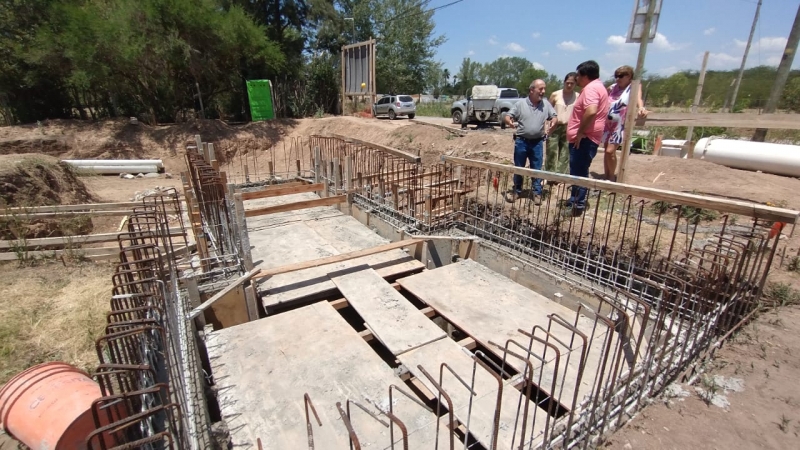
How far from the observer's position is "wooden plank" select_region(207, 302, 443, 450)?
7.81 ft

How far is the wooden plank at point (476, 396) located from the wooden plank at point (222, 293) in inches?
67.2

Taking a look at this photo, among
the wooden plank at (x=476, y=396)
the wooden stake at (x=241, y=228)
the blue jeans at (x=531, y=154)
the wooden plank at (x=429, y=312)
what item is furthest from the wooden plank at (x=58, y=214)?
the blue jeans at (x=531, y=154)

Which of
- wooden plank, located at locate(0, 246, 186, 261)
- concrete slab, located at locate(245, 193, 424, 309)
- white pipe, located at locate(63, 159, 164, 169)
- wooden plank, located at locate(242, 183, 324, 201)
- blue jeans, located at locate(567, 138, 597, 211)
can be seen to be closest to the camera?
concrete slab, located at locate(245, 193, 424, 309)

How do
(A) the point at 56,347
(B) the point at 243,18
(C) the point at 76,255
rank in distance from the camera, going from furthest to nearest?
(B) the point at 243,18, (C) the point at 76,255, (A) the point at 56,347

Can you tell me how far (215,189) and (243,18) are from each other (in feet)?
44.4

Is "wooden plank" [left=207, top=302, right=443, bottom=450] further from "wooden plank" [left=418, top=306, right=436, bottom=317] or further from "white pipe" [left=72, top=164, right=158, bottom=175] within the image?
"white pipe" [left=72, top=164, right=158, bottom=175]

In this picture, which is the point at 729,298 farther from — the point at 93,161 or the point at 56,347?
the point at 93,161

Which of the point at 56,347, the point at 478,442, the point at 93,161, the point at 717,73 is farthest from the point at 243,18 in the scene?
the point at 717,73

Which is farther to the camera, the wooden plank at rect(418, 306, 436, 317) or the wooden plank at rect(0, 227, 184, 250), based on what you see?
the wooden plank at rect(0, 227, 184, 250)

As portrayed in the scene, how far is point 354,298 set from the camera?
3863 millimetres

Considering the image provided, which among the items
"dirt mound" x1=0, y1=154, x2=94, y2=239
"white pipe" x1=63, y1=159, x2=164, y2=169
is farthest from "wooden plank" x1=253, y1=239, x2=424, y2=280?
"white pipe" x1=63, y1=159, x2=164, y2=169

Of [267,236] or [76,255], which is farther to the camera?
[267,236]

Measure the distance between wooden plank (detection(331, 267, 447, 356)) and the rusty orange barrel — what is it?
1941 millimetres

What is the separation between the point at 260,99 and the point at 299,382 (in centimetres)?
1588
